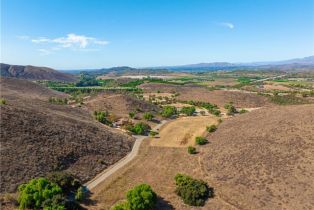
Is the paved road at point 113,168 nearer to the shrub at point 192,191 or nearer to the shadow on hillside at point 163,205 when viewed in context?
the shadow on hillside at point 163,205

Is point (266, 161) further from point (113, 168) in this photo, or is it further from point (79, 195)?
point (79, 195)

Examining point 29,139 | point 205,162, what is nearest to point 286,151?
point 205,162

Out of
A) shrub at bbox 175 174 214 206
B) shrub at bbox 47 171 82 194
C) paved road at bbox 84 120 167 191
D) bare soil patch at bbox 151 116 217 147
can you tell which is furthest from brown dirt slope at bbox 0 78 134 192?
shrub at bbox 175 174 214 206

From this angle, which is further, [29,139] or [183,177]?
[29,139]

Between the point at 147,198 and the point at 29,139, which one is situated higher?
the point at 29,139

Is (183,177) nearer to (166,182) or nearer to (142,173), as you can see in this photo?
(166,182)

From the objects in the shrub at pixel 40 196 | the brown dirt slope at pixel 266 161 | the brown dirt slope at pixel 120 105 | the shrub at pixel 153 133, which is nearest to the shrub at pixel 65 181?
the shrub at pixel 40 196
